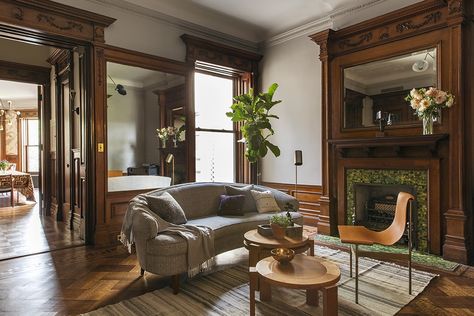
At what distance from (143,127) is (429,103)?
Answer: 12.2 ft

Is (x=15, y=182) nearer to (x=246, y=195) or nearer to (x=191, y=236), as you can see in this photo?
(x=246, y=195)

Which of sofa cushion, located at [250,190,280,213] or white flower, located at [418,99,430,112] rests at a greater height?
white flower, located at [418,99,430,112]

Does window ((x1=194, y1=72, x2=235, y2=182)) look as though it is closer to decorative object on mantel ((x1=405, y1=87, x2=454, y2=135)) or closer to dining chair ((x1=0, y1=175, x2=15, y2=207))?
decorative object on mantel ((x1=405, y1=87, x2=454, y2=135))

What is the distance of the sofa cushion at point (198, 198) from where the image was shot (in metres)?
3.71

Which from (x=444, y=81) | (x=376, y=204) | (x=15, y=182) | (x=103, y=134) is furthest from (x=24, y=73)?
(x=444, y=81)

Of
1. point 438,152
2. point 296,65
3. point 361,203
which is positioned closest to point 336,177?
point 361,203

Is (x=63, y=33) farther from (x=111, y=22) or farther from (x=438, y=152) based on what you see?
(x=438, y=152)

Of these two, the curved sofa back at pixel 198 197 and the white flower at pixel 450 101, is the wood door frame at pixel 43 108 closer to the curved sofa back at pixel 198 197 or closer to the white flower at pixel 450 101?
the curved sofa back at pixel 198 197

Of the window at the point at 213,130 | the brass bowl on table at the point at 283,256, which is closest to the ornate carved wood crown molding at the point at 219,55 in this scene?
the window at the point at 213,130

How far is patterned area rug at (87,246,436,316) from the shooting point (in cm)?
238

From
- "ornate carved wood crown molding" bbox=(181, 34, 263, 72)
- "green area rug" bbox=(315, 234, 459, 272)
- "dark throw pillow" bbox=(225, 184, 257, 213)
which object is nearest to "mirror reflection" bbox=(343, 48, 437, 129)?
"green area rug" bbox=(315, 234, 459, 272)

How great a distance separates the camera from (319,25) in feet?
16.6

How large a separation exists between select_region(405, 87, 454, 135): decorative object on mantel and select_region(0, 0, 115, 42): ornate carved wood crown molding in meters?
3.90

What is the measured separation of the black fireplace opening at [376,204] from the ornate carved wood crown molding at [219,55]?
2.93 metres
